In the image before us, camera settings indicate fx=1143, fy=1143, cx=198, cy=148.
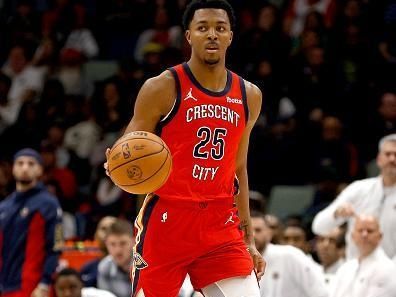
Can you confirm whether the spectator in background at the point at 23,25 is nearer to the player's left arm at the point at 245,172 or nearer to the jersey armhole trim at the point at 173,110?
the player's left arm at the point at 245,172

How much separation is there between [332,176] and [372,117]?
3.91 ft

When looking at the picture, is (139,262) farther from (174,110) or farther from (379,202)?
(379,202)

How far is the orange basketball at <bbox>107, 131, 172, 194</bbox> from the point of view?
5.96 metres

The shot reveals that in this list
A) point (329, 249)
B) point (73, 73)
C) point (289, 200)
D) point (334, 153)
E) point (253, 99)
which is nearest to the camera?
point (253, 99)

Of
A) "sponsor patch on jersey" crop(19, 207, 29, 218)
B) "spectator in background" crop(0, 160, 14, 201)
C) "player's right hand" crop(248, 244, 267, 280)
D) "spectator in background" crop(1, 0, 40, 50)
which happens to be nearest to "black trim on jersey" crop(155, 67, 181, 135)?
"player's right hand" crop(248, 244, 267, 280)

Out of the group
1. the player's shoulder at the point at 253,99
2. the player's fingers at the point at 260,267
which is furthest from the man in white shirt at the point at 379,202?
the player's shoulder at the point at 253,99

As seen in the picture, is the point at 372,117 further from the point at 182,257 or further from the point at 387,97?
the point at 182,257

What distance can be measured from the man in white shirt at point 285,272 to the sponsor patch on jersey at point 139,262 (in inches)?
117

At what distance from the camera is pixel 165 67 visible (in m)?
14.4

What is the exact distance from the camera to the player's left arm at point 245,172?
653 cm

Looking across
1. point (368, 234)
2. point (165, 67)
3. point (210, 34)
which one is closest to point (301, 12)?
point (165, 67)

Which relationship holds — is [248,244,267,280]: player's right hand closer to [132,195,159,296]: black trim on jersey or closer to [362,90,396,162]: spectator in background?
[132,195,159,296]: black trim on jersey

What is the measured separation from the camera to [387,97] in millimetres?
13078

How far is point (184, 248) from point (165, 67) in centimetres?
833
